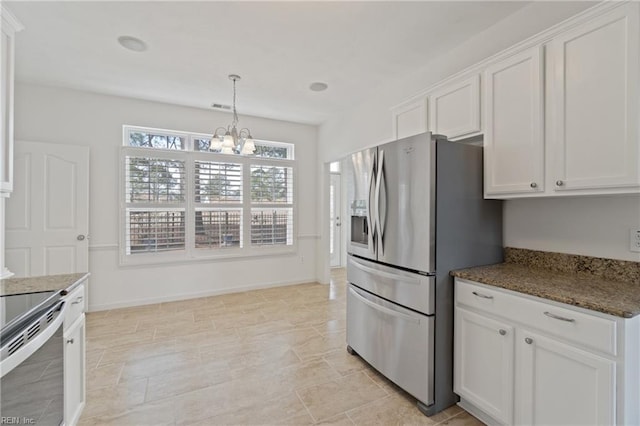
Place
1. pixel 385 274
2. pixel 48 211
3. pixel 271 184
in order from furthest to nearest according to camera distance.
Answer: pixel 271 184, pixel 48 211, pixel 385 274

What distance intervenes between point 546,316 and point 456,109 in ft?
5.17

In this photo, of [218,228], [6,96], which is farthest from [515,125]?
[218,228]

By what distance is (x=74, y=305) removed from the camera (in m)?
1.75

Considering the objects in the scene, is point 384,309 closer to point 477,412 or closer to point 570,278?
point 477,412

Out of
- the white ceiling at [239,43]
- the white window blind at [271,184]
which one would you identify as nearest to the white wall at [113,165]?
the white ceiling at [239,43]

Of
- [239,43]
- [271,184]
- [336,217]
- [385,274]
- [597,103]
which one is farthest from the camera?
[336,217]

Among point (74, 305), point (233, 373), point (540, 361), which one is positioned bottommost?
point (233, 373)

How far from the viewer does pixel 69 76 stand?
134 inches

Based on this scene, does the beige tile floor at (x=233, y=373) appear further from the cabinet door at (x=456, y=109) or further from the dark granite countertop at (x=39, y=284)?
the cabinet door at (x=456, y=109)

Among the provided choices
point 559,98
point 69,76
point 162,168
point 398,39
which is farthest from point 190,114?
point 559,98

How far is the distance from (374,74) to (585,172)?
2.35 metres

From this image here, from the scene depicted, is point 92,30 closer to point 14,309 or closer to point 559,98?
point 14,309

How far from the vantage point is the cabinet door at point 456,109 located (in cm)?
219

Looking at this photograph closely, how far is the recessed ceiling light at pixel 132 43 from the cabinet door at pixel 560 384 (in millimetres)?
3684
